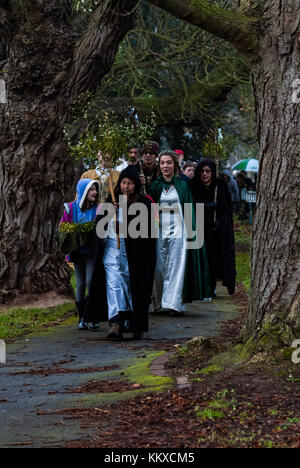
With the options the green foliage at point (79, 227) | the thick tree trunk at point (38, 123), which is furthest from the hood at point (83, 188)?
the thick tree trunk at point (38, 123)

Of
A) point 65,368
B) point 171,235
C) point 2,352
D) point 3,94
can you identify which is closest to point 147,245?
point 171,235

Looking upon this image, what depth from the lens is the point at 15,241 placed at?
41.1 feet

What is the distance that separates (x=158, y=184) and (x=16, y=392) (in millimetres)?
5502

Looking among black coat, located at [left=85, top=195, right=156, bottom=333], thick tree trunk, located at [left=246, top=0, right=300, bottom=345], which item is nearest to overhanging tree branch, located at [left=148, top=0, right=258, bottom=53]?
thick tree trunk, located at [left=246, top=0, right=300, bottom=345]

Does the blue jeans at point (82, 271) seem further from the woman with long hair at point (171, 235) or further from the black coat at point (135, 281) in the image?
the woman with long hair at point (171, 235)

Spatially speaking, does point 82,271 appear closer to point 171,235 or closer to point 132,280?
point 132,280

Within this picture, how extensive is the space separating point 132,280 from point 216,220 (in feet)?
11.6

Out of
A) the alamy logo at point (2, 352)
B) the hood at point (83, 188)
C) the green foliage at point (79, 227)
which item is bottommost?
the alamy logo at point (2, 352)

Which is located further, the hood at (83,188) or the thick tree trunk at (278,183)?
the hood at (83,188)

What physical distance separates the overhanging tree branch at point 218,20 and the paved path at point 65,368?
2711 mm

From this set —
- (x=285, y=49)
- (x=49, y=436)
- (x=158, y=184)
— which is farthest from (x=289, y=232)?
(x=158, y=184)

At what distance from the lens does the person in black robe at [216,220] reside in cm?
1270

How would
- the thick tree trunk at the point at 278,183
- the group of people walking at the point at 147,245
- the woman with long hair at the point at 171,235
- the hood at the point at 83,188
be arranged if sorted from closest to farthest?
1. the thick tree trunk at the point at 278,183
2. the group of people walking at the point at 147,245
3. the hood at the point at 83,188
4. the woman with long hair at the point at 171,235
